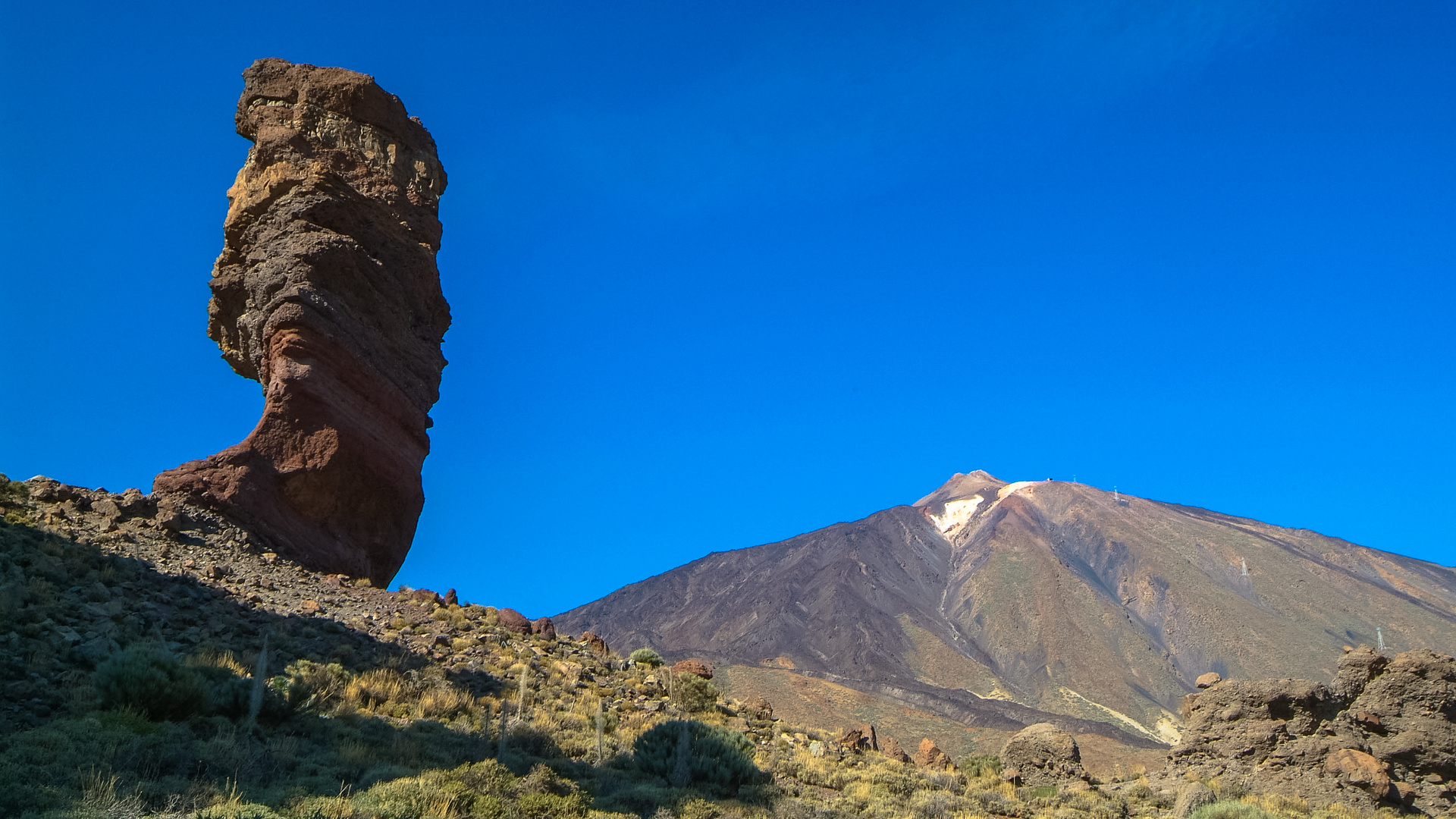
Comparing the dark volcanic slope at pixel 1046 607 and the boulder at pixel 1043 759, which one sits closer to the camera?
the boulder at pixel 1043 759

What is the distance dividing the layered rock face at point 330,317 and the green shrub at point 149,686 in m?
7.84

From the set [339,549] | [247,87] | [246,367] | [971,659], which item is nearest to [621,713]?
[339,549]

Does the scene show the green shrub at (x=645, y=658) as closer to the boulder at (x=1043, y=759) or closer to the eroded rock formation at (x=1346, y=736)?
the boulder at (x=1043, y=759)

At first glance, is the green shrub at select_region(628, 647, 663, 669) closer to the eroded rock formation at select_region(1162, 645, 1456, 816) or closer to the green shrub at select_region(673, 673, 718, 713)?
the green shrub at select_region(673, 673, 718, 713)

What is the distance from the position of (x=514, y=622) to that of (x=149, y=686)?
9958 mm

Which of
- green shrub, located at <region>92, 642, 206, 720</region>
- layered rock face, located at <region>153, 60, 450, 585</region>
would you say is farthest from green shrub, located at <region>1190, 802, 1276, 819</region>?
layered rock face, located at <region>153, 60, 450, 585</region>

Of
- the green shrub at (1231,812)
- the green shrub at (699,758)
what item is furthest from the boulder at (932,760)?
the green shrub at (699,758)

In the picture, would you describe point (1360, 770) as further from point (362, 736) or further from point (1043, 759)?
point (362, 736)

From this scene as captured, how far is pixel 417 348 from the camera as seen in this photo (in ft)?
75.9

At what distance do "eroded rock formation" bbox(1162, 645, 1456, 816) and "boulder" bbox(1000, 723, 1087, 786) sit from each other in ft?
5.95

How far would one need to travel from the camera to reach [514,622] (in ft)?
67.3

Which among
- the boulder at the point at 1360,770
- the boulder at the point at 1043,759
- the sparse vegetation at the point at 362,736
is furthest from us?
the boulder at the point at 1043,759

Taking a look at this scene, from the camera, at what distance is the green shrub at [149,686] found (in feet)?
35.3

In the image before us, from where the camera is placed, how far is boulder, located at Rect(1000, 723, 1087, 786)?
17875 millimetres
